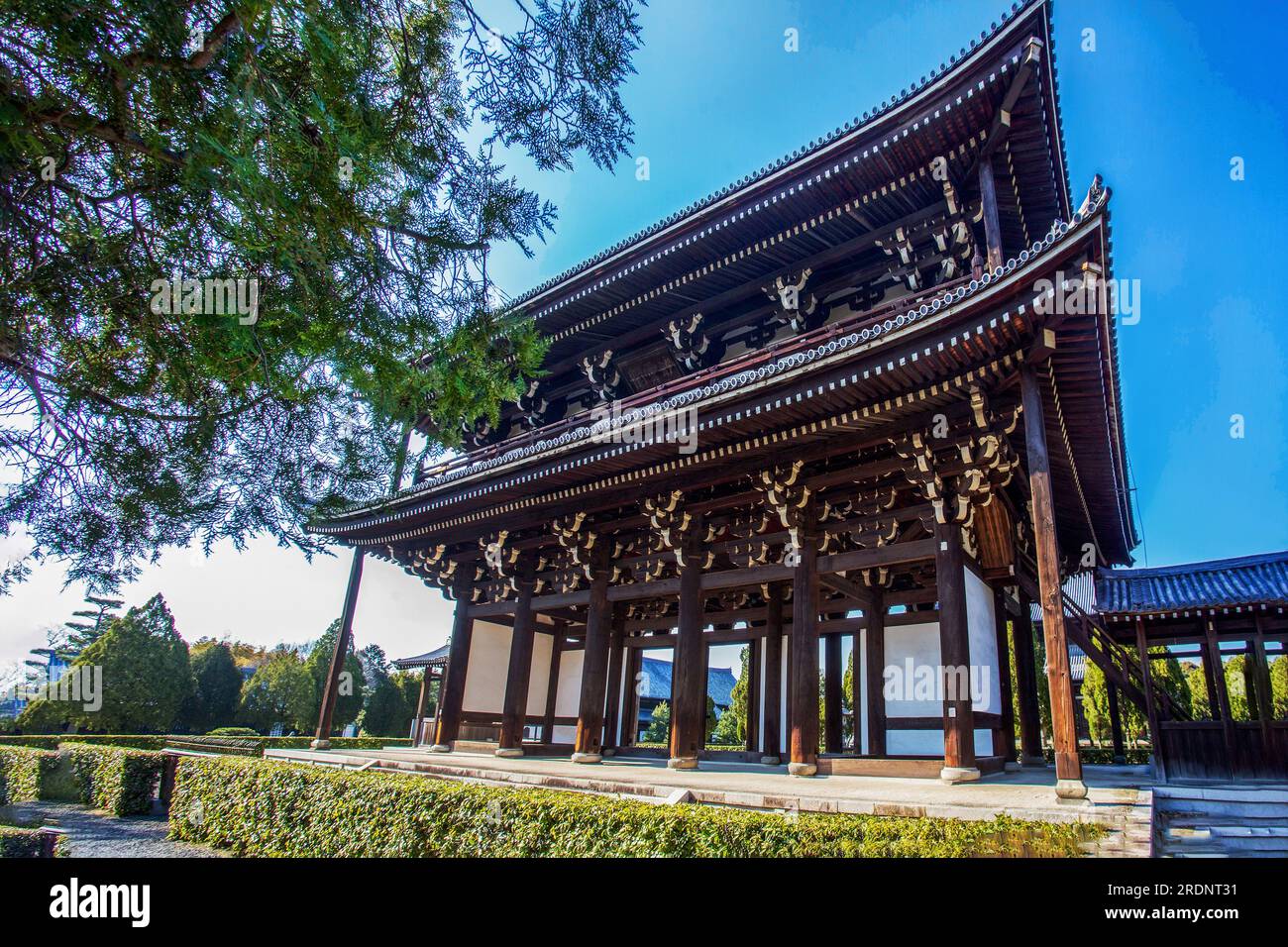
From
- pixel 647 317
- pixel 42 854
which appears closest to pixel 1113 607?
pixel 647 317

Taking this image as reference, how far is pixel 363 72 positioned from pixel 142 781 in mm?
16142

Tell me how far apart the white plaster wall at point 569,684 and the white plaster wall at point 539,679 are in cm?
22

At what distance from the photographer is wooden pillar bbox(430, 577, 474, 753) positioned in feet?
47.6

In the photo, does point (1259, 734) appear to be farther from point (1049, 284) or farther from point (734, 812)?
point (734, 812)

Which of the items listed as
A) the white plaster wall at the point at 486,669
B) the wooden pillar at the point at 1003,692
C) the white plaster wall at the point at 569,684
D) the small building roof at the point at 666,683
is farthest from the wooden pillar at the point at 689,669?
the small building roof at the point at 666,683

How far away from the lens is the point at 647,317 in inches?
557

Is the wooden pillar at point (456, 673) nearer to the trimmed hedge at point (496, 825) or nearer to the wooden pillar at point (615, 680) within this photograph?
the wooden pillar at point (615, 680)

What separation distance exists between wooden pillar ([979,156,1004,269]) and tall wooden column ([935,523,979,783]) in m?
3.72

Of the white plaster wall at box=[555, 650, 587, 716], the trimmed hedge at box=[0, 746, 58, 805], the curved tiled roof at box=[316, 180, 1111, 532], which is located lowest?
the trimmed hedge at box=[0, 746, 58, 805]

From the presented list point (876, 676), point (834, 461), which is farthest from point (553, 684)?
point (834, 461)

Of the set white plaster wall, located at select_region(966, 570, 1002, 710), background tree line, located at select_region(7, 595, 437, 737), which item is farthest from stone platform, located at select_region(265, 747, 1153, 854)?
background tree line, located at select_region(7, 595, 437, 737)

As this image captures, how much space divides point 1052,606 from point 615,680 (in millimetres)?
10139

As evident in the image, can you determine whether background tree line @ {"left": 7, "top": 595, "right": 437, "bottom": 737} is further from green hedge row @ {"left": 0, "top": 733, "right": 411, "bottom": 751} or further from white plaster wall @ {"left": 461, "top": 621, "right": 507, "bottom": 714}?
white plaster wall @ {"left": 461, "top": 621, "right": 507, "bottom": 714}

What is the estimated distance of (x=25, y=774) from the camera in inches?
666
